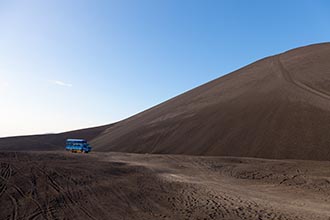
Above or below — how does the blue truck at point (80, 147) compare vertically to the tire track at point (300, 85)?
below

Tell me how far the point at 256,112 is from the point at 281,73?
1965 cm

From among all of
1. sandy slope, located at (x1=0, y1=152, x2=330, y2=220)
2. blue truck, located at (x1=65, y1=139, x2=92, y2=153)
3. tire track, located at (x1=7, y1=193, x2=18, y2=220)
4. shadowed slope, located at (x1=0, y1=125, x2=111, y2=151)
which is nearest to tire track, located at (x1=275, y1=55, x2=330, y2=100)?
sandy slope, located at (x1=0, y1=152, x2=330, y2=220)

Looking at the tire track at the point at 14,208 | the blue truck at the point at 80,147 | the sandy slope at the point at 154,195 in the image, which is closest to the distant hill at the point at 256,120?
the blue truck at the point at 80,147

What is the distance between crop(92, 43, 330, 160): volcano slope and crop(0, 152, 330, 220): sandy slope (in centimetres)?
1079

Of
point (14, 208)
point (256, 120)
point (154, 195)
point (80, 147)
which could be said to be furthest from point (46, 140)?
point (14, 208)

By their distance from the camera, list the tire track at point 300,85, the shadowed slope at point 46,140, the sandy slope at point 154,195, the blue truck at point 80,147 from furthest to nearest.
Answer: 1. the shadowed slope at point 46,140
2. the blue truck at point 80,147
3. the tire track at point 300,85
4. the sandy slope at point 154,195

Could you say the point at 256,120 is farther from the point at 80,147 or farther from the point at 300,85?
the point at 80,147

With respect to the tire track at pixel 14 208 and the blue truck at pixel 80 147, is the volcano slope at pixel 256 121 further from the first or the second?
the tire track at pixel 14 208

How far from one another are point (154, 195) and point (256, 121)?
27155 mm

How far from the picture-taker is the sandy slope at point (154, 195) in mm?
10805

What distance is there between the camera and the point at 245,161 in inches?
1075

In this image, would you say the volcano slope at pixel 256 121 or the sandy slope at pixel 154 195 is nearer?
the sandy slope at pixel 154 195

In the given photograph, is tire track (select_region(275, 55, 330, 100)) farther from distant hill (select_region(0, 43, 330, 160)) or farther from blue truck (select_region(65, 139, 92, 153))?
blue truck (select_region(65, 139, 92, 153))

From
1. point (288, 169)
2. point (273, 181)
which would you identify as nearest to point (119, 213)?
point (273, 181)
